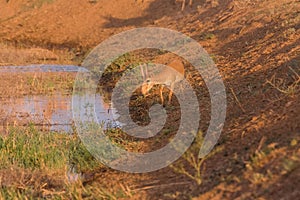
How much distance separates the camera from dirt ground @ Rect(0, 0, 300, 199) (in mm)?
5660

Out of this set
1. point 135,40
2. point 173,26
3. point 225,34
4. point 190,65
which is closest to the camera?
point 190,65

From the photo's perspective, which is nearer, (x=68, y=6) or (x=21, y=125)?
(x=21, y=125)

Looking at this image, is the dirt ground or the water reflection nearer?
the dirt ground

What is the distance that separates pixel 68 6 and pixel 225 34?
7441 mm

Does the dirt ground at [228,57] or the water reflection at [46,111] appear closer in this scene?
the dirt ground at [228,57]

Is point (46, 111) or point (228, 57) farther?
point (228, 57)

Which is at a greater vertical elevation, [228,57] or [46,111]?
[228,57]

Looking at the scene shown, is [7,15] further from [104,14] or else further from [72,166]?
[72,166]

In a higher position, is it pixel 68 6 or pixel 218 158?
pixel 68 6

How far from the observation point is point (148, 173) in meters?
6.86

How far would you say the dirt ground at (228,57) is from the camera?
5.66m

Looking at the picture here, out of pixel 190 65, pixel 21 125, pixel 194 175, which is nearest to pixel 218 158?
pixel 194 175

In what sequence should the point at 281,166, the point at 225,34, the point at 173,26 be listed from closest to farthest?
the point at 281,166 < the point at 225,34 < the point at 173,26

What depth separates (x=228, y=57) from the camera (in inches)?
455
